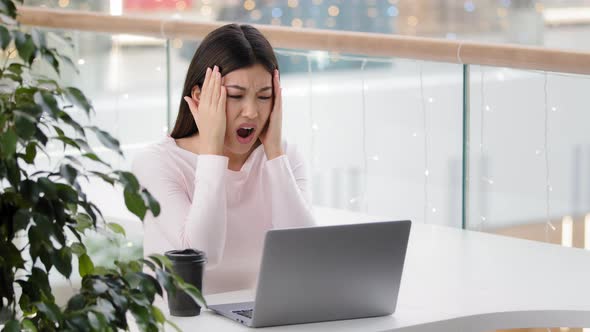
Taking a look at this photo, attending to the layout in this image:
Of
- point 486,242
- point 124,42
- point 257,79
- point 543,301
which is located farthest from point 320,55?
point 124,42

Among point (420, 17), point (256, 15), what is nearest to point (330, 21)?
point (256, 15)

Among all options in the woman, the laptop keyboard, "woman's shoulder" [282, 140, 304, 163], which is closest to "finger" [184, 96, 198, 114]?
the woman

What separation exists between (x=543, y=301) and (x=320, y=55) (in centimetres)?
170

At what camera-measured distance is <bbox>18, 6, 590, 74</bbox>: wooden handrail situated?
277 cm

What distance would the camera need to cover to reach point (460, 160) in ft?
10.3

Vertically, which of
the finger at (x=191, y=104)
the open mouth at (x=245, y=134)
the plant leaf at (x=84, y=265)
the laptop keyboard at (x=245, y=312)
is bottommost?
the laptop keyboard at (x=245, y=312)

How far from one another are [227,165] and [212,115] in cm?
10

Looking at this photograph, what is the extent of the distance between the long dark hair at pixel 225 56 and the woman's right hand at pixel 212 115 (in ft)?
0.11

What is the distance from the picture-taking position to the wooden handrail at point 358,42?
2766 millimetres

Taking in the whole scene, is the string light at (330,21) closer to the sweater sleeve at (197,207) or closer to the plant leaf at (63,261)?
the sweater sleeve at (197,207)

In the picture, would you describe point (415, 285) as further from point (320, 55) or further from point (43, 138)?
point (320, 55)

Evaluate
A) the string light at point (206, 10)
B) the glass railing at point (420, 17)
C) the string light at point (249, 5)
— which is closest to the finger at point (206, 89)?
the glass railing at point (420, 17)

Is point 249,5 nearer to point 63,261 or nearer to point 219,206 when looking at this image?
point 219,206

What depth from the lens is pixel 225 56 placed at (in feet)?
7.16
